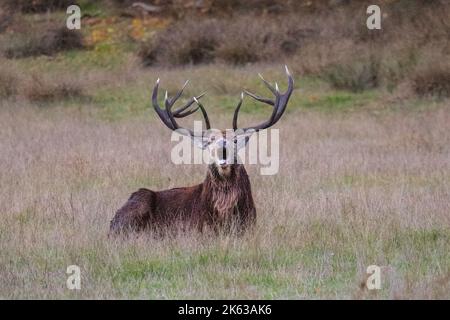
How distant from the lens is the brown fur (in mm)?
9719

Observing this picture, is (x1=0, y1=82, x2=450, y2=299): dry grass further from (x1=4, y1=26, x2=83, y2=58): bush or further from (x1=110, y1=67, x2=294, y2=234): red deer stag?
(x1=4, y1=26, x2=83, y2=58): bush

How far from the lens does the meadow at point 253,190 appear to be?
8258 mm

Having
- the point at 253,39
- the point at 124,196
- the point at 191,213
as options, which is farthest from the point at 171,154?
the point at 253,39

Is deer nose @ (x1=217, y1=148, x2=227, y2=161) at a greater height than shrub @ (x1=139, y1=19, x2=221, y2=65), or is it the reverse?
shrub @ (x1=139, y1=19, x2=221, y2=65)

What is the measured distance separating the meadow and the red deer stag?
0.26 meters

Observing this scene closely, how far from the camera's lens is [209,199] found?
9836 millimetres

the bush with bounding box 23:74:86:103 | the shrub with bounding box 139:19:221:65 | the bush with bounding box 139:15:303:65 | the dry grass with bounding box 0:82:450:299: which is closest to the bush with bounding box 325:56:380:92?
the bush with bounding box 139:15:303:65

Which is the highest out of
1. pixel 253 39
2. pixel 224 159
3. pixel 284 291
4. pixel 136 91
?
pixel 253 39

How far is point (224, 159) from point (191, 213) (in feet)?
2.94

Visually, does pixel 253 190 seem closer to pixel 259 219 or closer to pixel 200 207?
pixel 259 219

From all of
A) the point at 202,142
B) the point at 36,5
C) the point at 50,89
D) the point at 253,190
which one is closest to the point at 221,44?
the point at 50,89

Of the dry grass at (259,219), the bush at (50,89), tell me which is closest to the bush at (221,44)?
the bush at (50,89)

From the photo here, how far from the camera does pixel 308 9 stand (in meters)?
32.5

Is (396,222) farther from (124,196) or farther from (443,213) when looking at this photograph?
(124,196)
